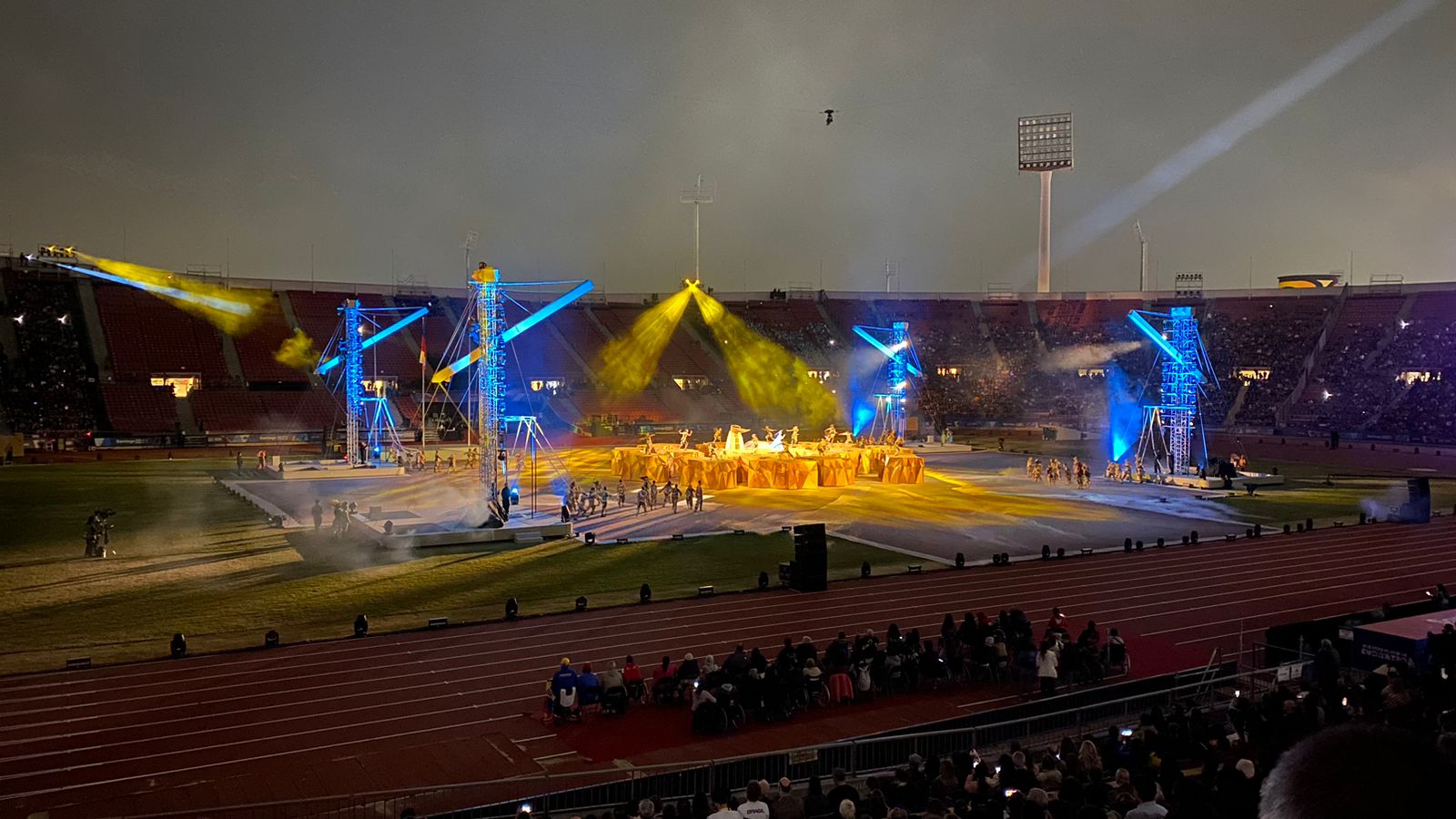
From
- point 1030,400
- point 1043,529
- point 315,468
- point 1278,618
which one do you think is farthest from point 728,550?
point 1030,400

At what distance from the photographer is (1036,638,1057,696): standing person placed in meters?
14.1

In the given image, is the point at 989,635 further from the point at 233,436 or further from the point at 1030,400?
the point at 1030,400

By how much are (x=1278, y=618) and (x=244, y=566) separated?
2194 cm

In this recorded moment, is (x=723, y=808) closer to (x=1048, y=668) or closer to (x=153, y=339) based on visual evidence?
(x=1048, y=668)

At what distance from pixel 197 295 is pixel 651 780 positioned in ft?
224

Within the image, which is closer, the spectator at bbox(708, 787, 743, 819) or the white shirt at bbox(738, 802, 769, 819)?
the spectator at bbox(708, 787, 743, 819)

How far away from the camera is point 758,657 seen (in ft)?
44.7

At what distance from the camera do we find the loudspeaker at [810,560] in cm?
2033

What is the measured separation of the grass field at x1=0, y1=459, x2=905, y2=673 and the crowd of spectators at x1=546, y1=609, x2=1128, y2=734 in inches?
216

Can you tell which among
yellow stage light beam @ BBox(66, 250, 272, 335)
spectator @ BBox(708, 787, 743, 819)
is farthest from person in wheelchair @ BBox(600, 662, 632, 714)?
yellow stage light beam @ BBox(66, 250, 272, 335)

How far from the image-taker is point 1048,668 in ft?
46.3

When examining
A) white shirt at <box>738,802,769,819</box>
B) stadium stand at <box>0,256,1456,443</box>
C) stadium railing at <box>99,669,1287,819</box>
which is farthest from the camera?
stadium stand at <box>0,256,1456,443</box>

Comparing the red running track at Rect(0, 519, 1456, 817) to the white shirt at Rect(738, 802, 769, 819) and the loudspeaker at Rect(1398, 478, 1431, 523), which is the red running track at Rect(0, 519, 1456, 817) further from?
the loudspeaker at Rect(1398, 478, 1431, 523)

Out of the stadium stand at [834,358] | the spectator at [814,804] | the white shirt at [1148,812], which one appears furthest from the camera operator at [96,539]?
the stadium stand at [834,358]
